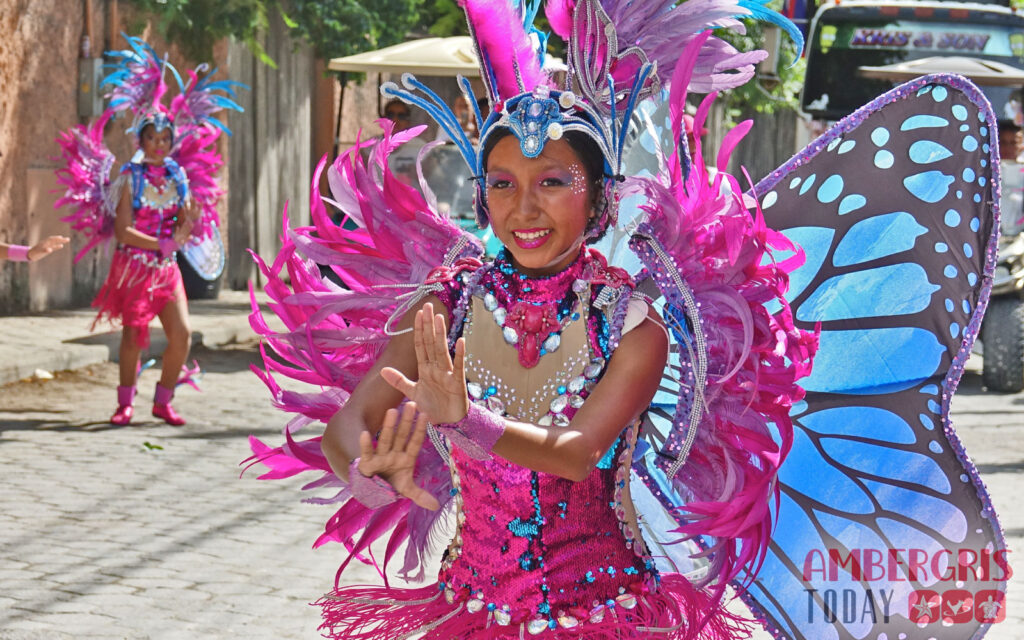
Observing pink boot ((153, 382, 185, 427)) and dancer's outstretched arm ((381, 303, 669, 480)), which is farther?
pink boot ((153, 382, 185, 427))

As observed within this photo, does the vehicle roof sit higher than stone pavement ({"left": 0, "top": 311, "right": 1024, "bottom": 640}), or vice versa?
the vehicle roof

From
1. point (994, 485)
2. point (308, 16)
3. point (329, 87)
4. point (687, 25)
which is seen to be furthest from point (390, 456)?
point (329, 87)

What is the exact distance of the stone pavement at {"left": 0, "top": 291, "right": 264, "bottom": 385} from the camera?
953cm

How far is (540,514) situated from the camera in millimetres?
2611

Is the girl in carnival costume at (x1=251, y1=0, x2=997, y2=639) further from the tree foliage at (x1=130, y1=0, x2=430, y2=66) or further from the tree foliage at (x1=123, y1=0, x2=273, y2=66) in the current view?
the tree foliage at (x1=130, y1=0, x2=430, y2=66)

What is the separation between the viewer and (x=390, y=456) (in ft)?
7.22

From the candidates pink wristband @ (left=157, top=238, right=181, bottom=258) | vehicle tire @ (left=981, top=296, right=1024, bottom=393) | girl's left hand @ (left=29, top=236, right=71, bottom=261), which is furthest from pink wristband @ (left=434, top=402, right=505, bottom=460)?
vehicle tire @ (left=981, top=296, right=1024, bottom=393)

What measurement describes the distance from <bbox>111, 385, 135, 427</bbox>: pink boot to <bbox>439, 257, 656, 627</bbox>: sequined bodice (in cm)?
572

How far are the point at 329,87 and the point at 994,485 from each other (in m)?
11.9

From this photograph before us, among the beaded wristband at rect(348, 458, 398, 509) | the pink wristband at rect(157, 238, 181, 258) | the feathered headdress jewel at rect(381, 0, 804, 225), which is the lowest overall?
the pink wristband at rect(157, 238, 181, 258)

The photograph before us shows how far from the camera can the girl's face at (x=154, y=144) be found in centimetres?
817

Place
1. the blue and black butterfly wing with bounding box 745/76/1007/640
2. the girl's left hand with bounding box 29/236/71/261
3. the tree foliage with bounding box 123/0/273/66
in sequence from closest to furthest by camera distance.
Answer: the blue and black butterfly wing with bounding box 745/76/1007/640, the girl's left hand with bounding box 29/236/71/261, the tree foliage with bounding box 123/0/273/66

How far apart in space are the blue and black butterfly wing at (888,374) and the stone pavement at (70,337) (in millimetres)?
7325

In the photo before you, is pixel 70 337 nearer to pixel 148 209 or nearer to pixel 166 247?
pixel 148 209
